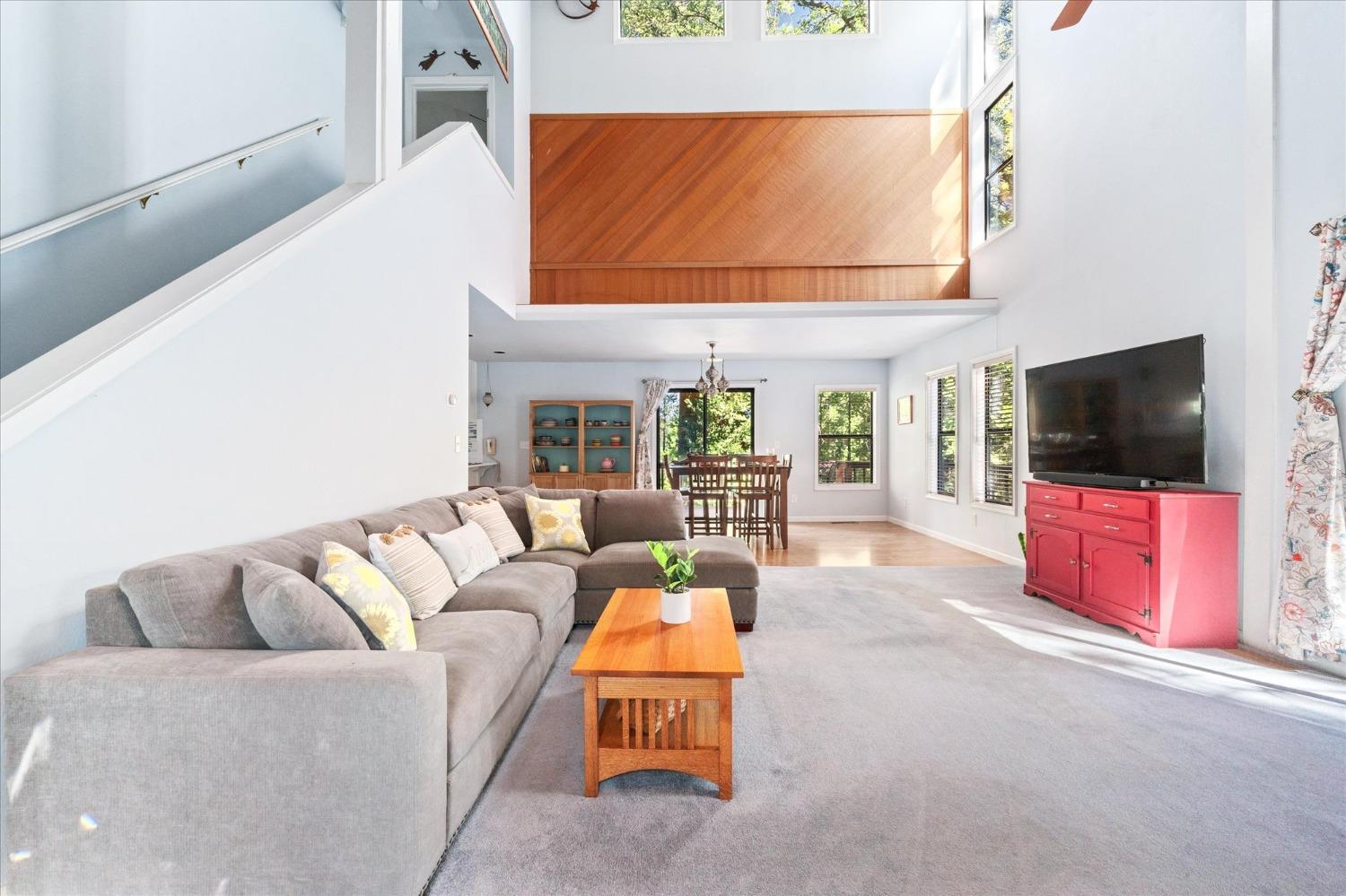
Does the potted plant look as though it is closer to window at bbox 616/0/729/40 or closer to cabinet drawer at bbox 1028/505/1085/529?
cabinet drawer at bbox 1028/505/1085/529

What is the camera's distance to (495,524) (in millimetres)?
3717

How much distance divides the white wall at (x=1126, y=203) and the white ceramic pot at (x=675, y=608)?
3.16 meters

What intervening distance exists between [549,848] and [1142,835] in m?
1.67

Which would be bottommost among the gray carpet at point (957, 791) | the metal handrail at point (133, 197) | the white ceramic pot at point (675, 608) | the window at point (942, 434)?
the gray carpet at point (957, 791)

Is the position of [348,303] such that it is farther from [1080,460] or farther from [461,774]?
[1080,460]

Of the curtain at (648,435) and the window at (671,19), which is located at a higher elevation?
the window at (671,19)

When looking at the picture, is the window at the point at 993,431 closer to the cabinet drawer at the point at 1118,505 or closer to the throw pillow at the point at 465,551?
the cabinet drawer at the point at 1118,505

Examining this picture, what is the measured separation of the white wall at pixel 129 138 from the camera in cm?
232

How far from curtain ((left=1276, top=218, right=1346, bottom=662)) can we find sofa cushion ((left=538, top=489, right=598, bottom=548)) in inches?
148

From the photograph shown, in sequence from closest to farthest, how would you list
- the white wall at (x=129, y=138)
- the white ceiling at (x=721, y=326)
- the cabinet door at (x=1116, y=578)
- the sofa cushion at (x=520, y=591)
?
the white wall at (x=129, y=138) < the sofa cushion at (x=520, y=591) < the cabinet door at (x=1116, y=578) < the white ceiling at (x=721, y=326)

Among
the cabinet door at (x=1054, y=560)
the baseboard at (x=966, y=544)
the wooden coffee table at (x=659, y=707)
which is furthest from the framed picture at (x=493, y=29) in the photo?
the baseboard at (x=966, y=544)

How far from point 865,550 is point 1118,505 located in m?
3.00

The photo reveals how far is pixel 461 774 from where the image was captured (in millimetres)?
1719

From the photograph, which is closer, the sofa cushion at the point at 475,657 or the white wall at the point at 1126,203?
the sofa cushion at the point at 475,657
